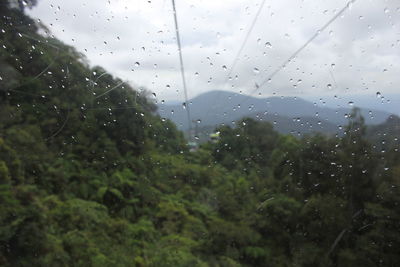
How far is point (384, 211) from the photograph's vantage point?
2.64 metres

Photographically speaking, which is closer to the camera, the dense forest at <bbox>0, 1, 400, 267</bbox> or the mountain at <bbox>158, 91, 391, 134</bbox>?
the dense forest at <bbox>0, 1, 400, 267</bbox>

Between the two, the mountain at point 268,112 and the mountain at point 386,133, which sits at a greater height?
the mountain at point 268,112

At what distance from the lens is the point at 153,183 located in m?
3.25

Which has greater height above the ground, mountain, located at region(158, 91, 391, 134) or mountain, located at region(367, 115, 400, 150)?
mountain, located at region(158, 91, 391, 134)

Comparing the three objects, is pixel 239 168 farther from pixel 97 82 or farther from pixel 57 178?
pixel 57 178

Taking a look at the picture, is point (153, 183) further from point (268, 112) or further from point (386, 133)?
point (386, 133)

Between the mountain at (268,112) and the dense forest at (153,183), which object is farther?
the mountain at (268,112)

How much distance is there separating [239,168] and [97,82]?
1.58 meters

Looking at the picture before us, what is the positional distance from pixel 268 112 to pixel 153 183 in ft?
4.02

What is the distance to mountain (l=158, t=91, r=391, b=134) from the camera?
2.84 meters

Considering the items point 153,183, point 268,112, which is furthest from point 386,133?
point 153,183

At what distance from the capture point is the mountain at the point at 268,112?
2839mm

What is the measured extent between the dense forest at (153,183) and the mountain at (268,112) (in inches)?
3.2

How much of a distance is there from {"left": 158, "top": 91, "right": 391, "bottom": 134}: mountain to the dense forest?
0.08 meters
